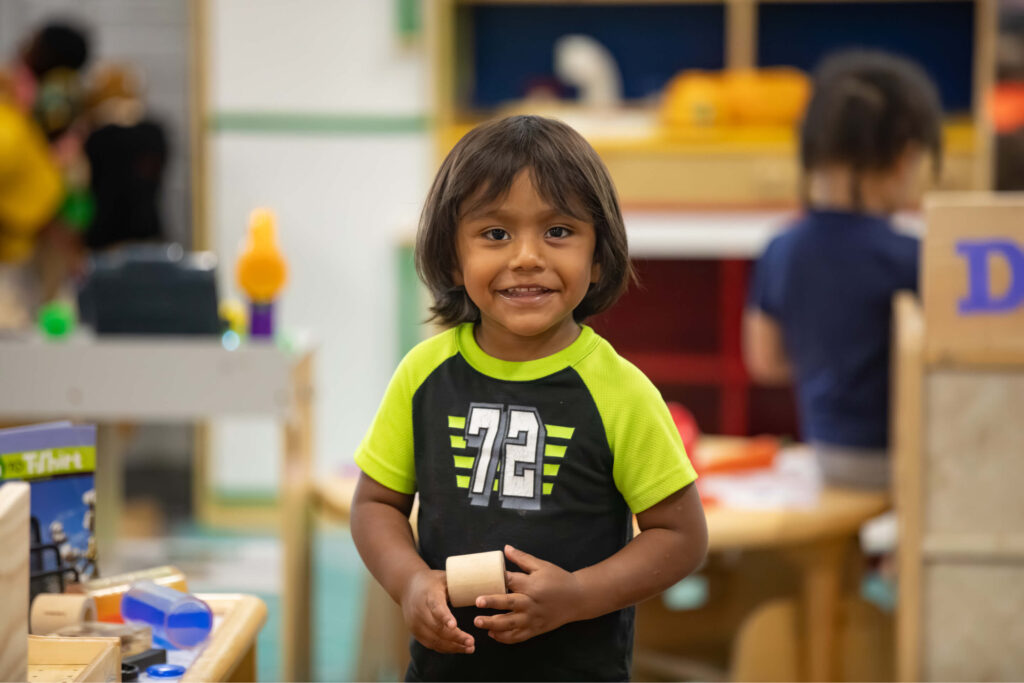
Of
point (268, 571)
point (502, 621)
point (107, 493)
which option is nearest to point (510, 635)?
point (502, 621)

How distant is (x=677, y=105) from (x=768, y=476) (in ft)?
5.31

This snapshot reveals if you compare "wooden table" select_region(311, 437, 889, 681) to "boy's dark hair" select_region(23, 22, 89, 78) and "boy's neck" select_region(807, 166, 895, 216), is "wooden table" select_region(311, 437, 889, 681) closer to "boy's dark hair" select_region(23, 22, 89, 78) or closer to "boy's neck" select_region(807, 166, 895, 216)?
"boy's neck" select_region(807, 166, 895, 216)

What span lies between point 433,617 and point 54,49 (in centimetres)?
314

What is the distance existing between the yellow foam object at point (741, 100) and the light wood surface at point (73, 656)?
279cm

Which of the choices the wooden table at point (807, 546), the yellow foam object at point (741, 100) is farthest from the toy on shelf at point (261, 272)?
the yellow foam object at point (741, 100)

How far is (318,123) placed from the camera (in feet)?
11.5

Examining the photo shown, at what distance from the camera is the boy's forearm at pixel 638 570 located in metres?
0.89

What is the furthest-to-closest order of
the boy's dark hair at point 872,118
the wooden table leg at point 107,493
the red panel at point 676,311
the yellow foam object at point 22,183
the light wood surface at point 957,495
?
the red panel at point 676,311
the yellow foam object at point 22,183
the wooden table leg at point 107,493
the boy's dark hair at point 872,118
the light wood surface at point 957,495

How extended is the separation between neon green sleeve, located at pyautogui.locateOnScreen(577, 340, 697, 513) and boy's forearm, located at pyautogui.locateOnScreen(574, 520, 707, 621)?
0.10ft

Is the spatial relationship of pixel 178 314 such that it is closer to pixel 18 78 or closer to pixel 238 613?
pixel 238 613

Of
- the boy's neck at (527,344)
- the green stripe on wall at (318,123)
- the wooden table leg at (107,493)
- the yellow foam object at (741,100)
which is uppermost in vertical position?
the yellow foam object at (741,100)

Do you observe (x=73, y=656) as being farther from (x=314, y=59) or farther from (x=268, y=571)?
(x=314, y=59)

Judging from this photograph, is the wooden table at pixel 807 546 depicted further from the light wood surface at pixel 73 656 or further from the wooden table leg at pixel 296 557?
the light wood surface at pixel 73 656

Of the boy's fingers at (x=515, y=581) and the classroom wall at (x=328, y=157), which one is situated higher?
the classroom wall at (x=328, y=157)
